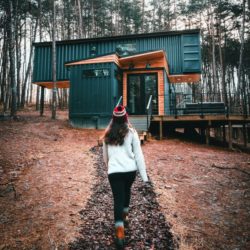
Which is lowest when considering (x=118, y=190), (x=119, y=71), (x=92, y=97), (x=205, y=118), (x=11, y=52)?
(x=118, y=190)

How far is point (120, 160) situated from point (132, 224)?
57.0 inches

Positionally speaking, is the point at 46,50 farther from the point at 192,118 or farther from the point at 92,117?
the point at 192,118

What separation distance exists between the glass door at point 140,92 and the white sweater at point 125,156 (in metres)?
11.5

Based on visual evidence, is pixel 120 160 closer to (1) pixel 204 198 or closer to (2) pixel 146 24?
(1) pixel 204 198

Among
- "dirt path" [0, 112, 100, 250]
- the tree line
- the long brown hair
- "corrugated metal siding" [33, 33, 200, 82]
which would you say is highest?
the tree line

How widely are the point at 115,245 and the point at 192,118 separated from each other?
9.75 metres

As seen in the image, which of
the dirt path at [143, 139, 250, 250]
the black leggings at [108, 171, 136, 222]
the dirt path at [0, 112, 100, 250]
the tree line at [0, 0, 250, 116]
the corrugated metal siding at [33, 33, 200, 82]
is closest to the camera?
the black leggings at [108, 171, 136, 222]

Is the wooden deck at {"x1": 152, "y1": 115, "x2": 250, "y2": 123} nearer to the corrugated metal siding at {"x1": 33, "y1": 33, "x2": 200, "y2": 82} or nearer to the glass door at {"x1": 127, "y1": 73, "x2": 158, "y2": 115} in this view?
the glass door at {"x1": 127, "y1": 73, "x2": 158, "y2": 115}

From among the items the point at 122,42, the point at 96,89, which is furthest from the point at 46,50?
the point at 96,89

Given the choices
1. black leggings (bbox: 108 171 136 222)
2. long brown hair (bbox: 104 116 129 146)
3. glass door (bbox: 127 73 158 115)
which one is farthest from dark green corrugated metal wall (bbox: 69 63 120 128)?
black leggings (bbox: 108 171 136 222)

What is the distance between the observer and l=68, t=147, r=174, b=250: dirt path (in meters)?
3.34

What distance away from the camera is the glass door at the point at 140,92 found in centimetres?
1448

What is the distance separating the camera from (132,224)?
3869 mm

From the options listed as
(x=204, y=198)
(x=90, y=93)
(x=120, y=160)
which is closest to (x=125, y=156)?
(x=120, y=160)
